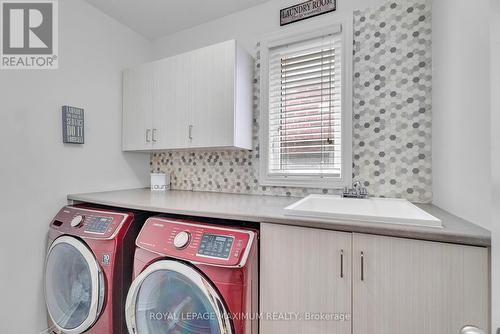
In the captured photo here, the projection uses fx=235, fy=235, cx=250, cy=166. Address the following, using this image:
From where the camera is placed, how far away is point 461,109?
104 cm

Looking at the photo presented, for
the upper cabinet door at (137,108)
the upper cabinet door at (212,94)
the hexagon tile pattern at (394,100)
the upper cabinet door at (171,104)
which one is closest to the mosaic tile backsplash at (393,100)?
the hexagon tile pattern at (394,100)

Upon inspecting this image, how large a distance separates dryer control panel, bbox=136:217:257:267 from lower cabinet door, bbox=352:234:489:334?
19.0 inches

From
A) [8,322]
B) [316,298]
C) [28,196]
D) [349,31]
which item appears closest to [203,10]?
[349,31]

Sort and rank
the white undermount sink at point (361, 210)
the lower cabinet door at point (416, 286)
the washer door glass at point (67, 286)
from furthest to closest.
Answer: the washer door glass at point (67, 286), the white undermount sink at point (361, 210), the lower cabinet door at point (416, 286)

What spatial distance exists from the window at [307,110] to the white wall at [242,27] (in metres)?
0.16

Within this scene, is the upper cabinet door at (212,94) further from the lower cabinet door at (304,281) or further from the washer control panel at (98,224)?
the lower cabinet door at (304,281)

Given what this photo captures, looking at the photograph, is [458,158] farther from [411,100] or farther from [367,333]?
[367,333]

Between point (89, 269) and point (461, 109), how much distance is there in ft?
6.91

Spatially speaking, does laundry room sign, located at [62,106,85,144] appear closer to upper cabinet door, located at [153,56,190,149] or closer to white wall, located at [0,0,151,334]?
white wall, located at [0,0,151,334]

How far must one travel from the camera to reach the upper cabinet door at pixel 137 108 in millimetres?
2088

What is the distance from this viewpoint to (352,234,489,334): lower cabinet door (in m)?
0.77

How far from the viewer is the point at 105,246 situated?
54.0 inches

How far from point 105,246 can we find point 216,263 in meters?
0.76

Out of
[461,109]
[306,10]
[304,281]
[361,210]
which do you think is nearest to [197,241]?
[304,281]
